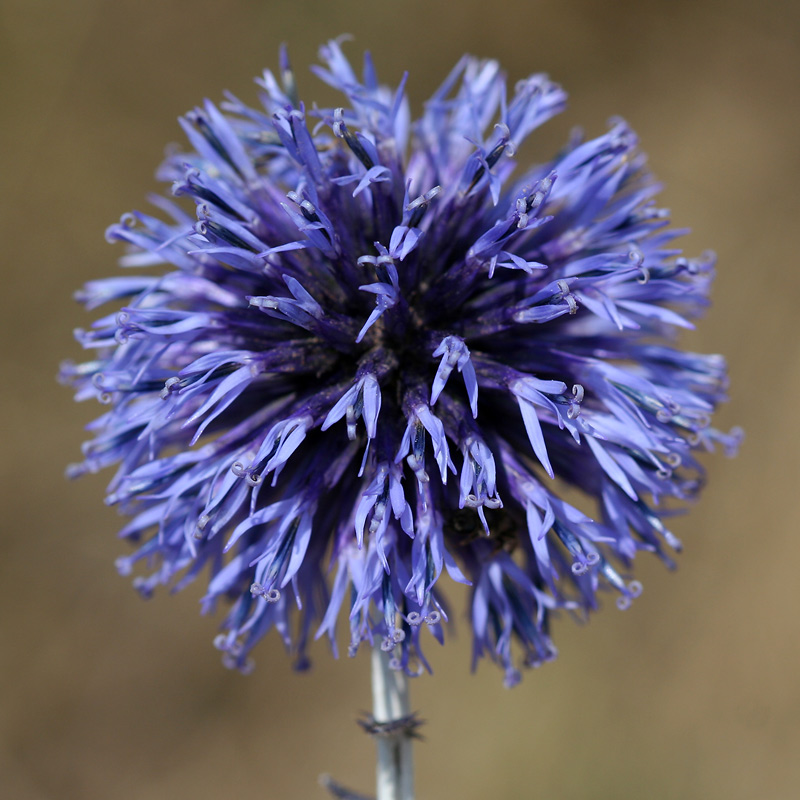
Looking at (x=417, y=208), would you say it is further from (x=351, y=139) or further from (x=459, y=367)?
(x=459, y=367)

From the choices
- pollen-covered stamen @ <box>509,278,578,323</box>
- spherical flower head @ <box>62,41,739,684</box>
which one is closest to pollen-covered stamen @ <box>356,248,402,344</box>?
spherical flower head @ <box>62,41,739,684</box>

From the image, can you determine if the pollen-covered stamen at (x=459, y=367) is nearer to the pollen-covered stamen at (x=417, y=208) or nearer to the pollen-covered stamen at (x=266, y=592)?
the pollen-covered stamen at (x=417, y=208)

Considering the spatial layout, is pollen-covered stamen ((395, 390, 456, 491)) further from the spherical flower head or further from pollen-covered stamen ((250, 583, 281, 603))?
pollen-covered stamen ((250, 583, 281, 603))

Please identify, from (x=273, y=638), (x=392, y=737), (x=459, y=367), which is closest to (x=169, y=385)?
(x=459, y=367)

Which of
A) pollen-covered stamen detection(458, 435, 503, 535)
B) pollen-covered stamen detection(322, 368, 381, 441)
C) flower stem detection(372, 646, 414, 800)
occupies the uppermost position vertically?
pollen-covered stamen detection(322, 368, 381, 441)

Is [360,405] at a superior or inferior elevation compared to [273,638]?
inferior

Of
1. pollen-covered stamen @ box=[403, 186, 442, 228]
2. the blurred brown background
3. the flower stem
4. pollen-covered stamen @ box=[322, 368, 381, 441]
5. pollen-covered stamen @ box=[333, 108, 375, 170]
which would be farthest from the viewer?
the blurred brown background
